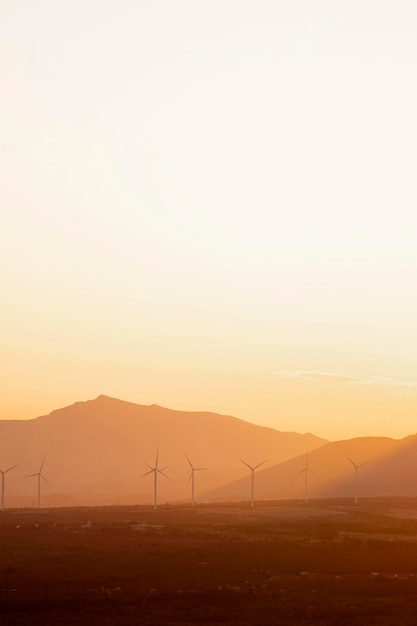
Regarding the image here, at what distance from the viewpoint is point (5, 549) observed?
12212 cm

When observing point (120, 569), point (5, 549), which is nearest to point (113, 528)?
point (5, 549)

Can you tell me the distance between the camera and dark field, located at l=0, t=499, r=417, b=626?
72.5 metres

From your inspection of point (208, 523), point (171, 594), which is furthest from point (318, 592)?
point (208, 523)

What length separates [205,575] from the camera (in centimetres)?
9925

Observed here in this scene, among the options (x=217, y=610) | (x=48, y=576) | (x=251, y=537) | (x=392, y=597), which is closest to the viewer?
(x=217, y=610)

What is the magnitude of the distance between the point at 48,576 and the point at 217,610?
2772cm

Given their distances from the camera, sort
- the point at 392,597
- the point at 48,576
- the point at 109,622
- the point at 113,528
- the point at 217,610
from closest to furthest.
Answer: the point at 109,622, the point at 217,610, the point at 392,597, the point at 48,576, the point at 113,528

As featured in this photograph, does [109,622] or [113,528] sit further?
[113,528]

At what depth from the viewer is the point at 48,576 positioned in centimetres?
9550

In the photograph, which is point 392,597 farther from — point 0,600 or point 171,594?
point 0,600

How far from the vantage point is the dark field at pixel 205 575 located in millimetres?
72500

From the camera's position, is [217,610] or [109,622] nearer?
[109,622]

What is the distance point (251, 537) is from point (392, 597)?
6868 centimetres

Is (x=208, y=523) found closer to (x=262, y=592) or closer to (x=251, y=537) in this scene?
(x=251, y=537)
